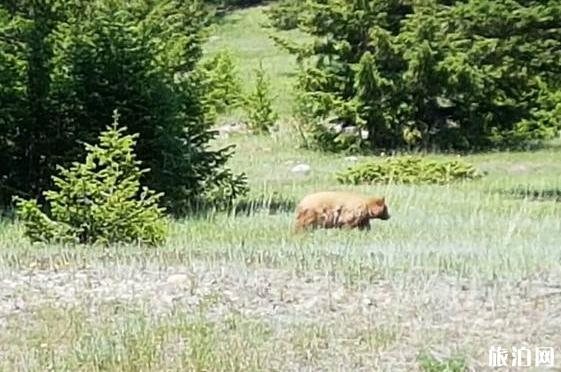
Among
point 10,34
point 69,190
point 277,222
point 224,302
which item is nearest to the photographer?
point 224,302

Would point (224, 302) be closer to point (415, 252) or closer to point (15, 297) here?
point (15, 297)

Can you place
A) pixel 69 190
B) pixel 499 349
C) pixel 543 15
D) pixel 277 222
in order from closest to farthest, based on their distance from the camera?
pixel 499 349
pixel 69 190
pixel 277 222
pixel 543 15

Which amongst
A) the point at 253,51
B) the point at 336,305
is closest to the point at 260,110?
the point at 253,51

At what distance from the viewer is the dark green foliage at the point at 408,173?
63.9 ft

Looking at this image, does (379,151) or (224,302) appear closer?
(224,302)

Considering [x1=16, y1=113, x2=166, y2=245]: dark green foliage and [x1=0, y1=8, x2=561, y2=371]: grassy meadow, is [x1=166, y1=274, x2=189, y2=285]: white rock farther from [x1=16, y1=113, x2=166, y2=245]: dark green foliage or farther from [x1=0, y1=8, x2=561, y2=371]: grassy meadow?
Result: [x1=16, y1=113, x2=166, y2=245]: dark green foliage

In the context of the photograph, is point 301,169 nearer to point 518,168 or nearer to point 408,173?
point 408,173

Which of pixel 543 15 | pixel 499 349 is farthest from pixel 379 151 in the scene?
pixel 499 349

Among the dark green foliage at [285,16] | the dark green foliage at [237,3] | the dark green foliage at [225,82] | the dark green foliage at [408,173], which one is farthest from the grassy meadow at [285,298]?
the dark green foliage at [237,3]

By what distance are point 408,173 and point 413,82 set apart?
5.89 m

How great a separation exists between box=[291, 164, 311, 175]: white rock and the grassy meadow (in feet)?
27.5

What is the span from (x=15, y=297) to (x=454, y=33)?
708 inches

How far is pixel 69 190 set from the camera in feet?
36.7

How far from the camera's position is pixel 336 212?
12.8 meters
